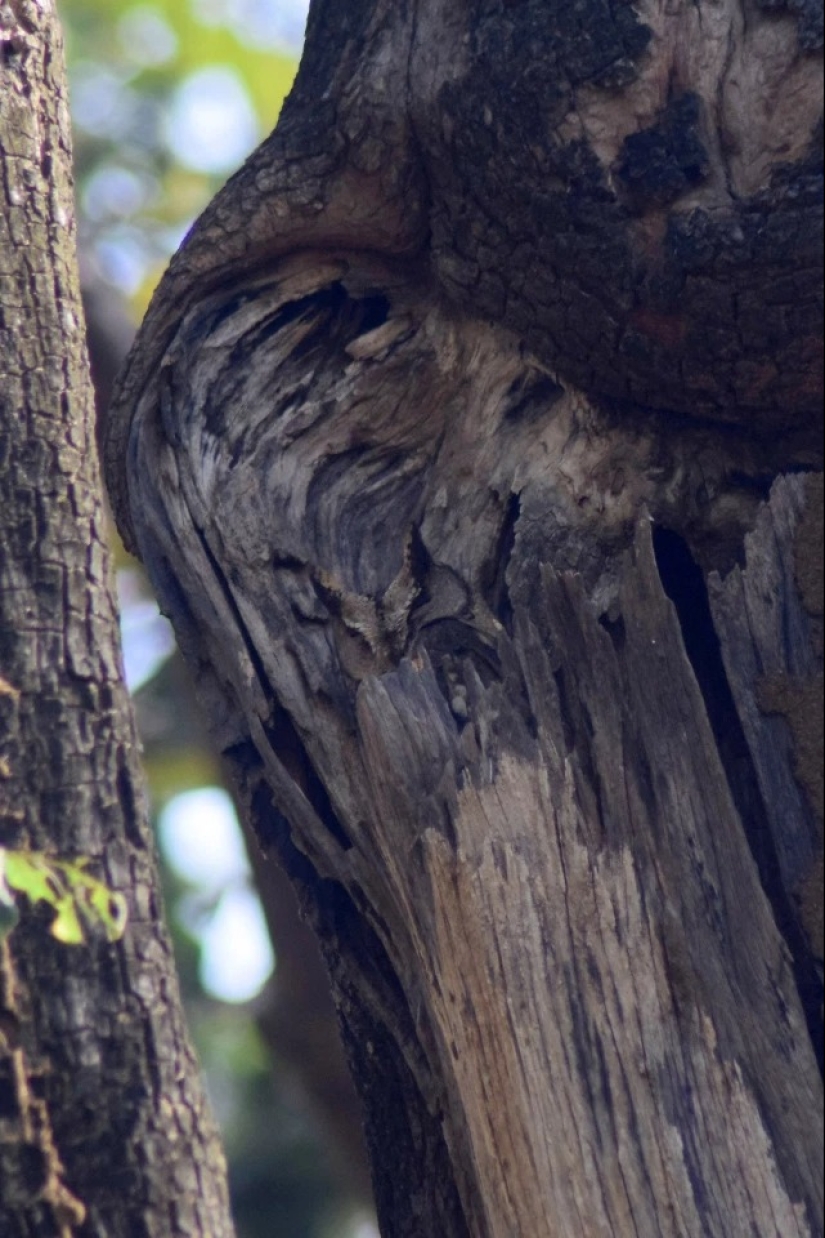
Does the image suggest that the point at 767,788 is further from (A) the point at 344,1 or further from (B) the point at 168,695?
(B) the point at 168,695

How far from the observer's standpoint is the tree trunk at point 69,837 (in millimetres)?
1824

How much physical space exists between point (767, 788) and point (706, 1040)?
41 centimetres

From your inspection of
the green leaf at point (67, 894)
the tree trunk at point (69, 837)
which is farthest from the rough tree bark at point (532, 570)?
the green leaf at point (67, 894)

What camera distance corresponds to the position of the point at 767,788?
7.84 feet

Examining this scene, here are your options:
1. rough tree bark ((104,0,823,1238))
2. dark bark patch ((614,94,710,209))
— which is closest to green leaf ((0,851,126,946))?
rough tree bark ((104,0,823,1238))

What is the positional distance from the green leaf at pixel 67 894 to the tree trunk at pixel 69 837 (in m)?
0.04

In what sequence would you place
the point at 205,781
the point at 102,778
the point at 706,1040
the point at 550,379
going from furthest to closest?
the point at 205,781, the point at 550,379, the point at 706,1040, the point at 102,778

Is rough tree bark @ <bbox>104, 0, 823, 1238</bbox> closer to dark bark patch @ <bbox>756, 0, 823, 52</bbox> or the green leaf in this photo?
dark bark patch @ <bbox>756, 0, 823, 52</bbox>

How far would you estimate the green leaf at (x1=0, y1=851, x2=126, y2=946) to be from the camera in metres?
1.75

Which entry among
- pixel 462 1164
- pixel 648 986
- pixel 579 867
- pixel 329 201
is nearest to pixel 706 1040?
pixel 648 986

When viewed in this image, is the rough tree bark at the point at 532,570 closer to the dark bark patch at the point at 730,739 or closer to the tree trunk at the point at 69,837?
the dark bark patch at the point at 730,739

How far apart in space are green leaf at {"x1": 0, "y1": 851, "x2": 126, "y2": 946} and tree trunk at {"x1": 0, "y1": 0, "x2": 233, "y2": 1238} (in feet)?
0.14

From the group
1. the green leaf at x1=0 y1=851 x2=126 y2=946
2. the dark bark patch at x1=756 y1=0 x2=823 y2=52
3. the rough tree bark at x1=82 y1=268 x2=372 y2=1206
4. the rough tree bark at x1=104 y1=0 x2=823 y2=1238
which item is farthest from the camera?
the rough tree bark at x1=82 y1=268 x2=372 y2=1206

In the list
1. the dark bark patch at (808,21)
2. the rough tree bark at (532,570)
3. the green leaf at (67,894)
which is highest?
the dark bark patch at (808,21)
